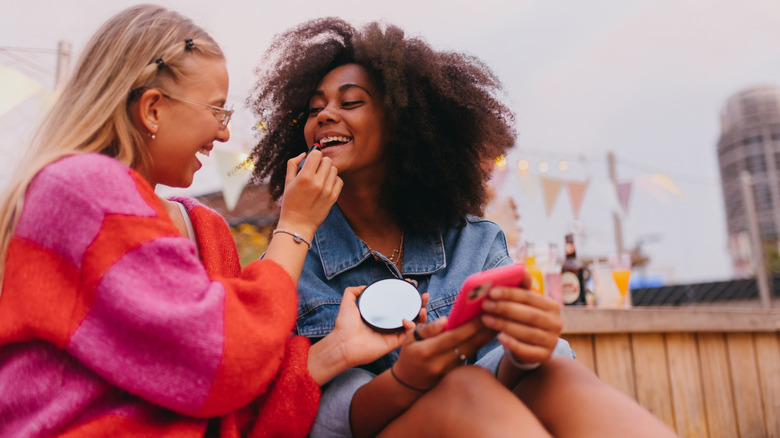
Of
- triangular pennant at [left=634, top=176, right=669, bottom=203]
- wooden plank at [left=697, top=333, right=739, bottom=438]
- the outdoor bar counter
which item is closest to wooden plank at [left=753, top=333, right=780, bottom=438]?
the outdoor bar counter

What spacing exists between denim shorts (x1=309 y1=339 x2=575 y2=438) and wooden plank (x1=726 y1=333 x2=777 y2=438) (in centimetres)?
200

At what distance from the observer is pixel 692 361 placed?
104 inches

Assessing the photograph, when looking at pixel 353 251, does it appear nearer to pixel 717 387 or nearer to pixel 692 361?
pixel 692 361

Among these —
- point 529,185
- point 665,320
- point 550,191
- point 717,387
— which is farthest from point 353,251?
point 550,191

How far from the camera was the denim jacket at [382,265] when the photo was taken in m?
1.59

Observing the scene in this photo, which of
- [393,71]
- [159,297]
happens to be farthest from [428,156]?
[159,297]

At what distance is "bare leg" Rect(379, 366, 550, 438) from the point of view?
98 centimetres

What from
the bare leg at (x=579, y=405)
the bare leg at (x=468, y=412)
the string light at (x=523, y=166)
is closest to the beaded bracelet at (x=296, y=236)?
the bare leg at (x=468, y=412)

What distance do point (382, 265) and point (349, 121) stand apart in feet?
1.53

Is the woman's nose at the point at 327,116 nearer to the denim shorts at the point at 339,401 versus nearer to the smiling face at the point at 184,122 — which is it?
the smiling face at the point at 184,122

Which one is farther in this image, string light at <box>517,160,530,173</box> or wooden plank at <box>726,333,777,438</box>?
string light at <box>517,160,530,173</box>

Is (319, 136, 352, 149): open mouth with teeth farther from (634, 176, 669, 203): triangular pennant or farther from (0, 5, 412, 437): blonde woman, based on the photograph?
(634, 176, 669, 203): triangular pennant

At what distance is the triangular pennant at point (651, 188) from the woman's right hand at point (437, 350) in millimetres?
5725

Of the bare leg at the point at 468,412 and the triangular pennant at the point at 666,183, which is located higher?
the triangular pennant at the point at 666,183
